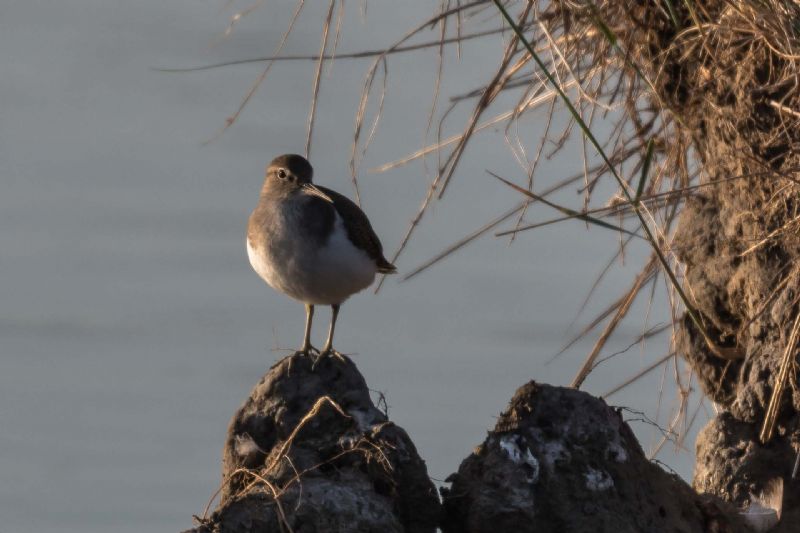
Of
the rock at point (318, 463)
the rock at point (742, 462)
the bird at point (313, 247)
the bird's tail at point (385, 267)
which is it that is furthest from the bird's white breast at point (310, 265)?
the rock at point (742, 462)

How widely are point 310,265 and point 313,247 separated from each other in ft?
0.24

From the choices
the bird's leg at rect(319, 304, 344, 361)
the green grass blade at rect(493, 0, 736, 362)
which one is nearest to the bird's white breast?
→ the bird's leg at rect(319, 304, 344, 361)

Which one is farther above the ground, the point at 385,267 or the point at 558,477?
the point at 385,267

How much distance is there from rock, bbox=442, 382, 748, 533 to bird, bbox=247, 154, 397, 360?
1.25 metres

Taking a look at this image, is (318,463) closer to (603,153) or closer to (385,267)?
(603,153)

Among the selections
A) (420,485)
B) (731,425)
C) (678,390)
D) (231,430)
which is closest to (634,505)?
(420,485)

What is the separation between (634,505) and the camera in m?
3.84

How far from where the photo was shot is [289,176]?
5.80 m

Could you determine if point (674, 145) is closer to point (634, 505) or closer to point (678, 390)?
point (678, 390)

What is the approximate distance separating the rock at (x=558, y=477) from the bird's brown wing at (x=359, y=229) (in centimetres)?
171

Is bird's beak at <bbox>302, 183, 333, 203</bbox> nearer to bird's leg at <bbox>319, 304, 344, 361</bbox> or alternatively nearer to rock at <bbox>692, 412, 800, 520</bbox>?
bird's leg at <bbox>319, 304, 344, 361</bbox>

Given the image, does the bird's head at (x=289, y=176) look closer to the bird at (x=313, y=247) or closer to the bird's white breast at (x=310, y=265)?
the bird at (x=313, y=247)

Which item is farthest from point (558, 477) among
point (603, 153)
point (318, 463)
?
point (603, 153)

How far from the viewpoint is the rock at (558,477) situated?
3744 mm
